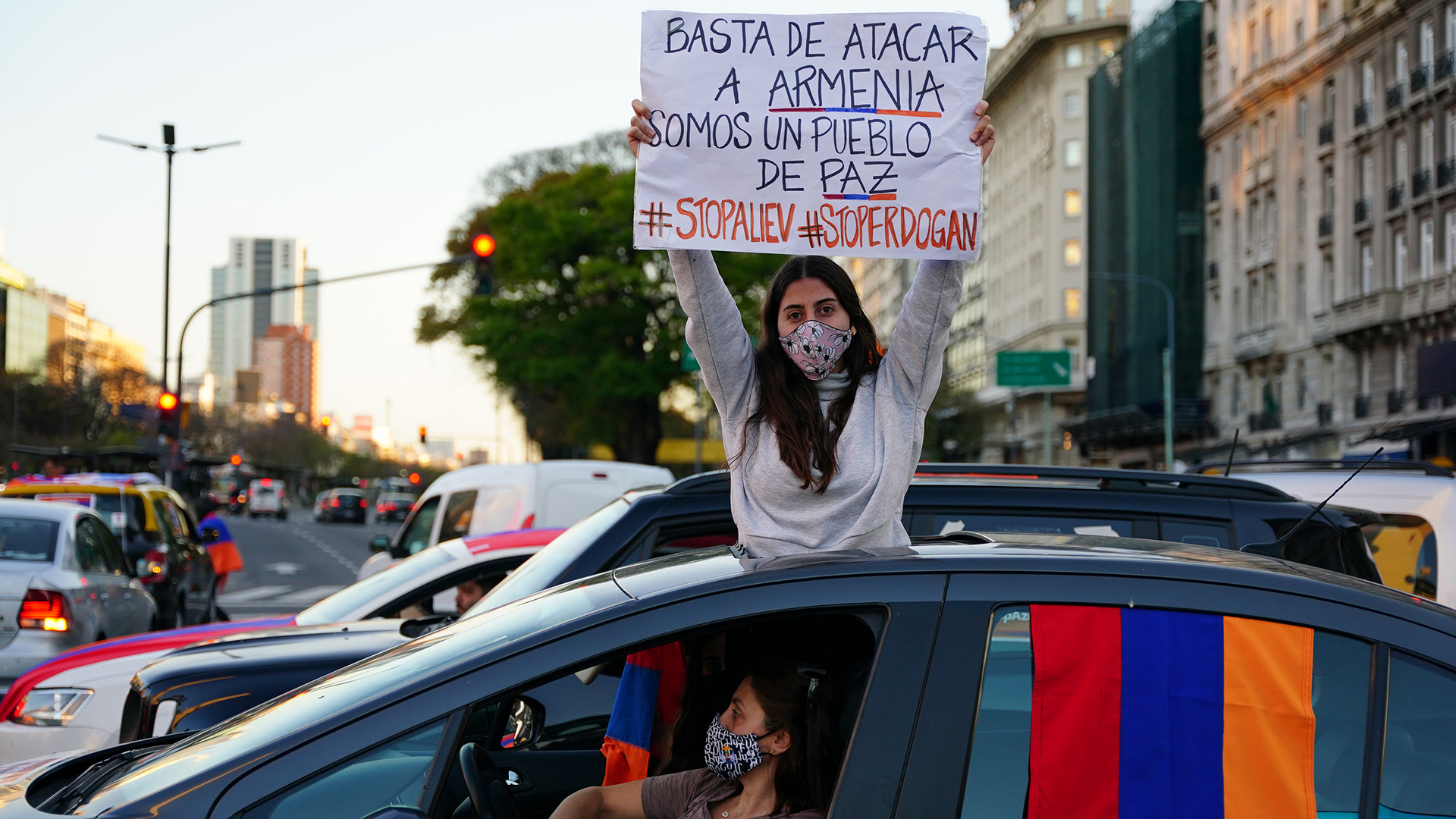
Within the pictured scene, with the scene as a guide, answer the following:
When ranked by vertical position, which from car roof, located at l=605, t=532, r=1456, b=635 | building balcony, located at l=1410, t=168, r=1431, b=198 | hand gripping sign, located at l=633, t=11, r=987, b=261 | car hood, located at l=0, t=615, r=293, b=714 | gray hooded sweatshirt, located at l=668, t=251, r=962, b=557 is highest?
building balcony, located at l=1410, t=168, r=1431, b=198

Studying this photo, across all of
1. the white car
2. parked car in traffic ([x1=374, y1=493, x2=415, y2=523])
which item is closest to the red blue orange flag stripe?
the white car

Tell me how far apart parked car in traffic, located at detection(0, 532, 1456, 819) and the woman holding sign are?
578 mm

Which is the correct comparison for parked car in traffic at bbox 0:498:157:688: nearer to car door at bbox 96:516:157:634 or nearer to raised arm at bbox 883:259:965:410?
car door at bbox 96:516:157:634

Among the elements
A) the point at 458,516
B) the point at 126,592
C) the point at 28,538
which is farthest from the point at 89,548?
the point at 458,516

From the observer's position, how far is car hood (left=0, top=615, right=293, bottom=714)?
18.0 feet

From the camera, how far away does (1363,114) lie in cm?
4294

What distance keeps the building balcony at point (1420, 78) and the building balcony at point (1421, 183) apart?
2421 mm

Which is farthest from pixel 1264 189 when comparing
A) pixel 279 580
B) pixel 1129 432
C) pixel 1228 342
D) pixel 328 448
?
pixel 328 448

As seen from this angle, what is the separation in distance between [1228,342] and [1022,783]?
55.6 m

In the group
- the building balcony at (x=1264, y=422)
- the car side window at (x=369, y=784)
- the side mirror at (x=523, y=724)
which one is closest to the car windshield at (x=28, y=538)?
the side mirror at (x=523, y=724)

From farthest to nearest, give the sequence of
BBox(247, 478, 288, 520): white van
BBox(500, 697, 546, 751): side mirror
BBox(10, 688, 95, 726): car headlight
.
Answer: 1. BBox(247, 478, 288, 520): white van
2. BBox(10, 688, 95, 726): car headlight
3. BBox(500, 697, 546, 751): side mirror

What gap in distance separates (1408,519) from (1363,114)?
41437 mm

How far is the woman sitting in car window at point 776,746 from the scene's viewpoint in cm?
259

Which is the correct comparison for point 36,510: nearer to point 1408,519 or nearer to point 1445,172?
point 1408,519
